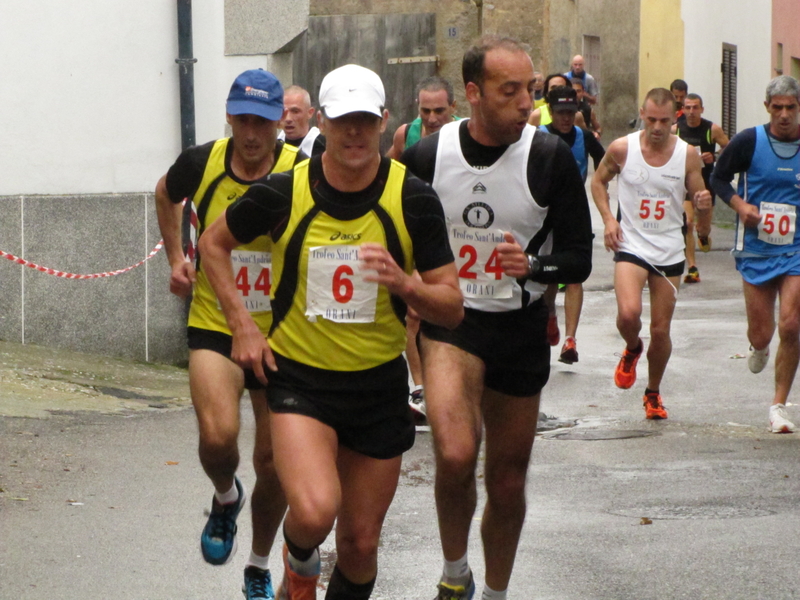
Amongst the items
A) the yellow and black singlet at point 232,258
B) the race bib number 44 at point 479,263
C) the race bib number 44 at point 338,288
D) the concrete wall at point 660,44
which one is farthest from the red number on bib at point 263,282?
the concrete wall at point 660,44

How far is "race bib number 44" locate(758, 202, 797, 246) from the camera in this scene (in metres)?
8.75

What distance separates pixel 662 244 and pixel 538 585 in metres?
4.14

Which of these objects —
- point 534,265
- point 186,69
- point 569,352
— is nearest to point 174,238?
point 534,265

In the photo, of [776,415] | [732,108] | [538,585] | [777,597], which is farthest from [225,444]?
[732,108]

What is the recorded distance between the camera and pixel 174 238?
5961mm

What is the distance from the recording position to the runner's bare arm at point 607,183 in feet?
30.3

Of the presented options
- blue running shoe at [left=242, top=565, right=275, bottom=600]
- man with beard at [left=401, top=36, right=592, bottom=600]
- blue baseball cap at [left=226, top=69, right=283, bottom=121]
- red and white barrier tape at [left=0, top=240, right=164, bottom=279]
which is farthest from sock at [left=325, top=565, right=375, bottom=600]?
red and white barrier tape at [left=0, top=240, right=164, bottom=279]

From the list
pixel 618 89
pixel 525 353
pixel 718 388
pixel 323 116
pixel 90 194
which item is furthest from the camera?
pixel 618 89

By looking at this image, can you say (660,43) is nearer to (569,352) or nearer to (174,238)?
(569,352)

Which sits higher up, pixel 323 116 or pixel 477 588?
pixel 323 116

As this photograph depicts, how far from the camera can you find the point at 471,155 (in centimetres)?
515

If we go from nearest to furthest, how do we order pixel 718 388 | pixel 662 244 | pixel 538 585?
pixel 538 585 → pixel 662 244 → pixel 718 388

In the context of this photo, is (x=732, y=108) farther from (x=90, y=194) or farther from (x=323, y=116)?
(x=323, y=116)

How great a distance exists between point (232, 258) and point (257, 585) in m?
1.18
